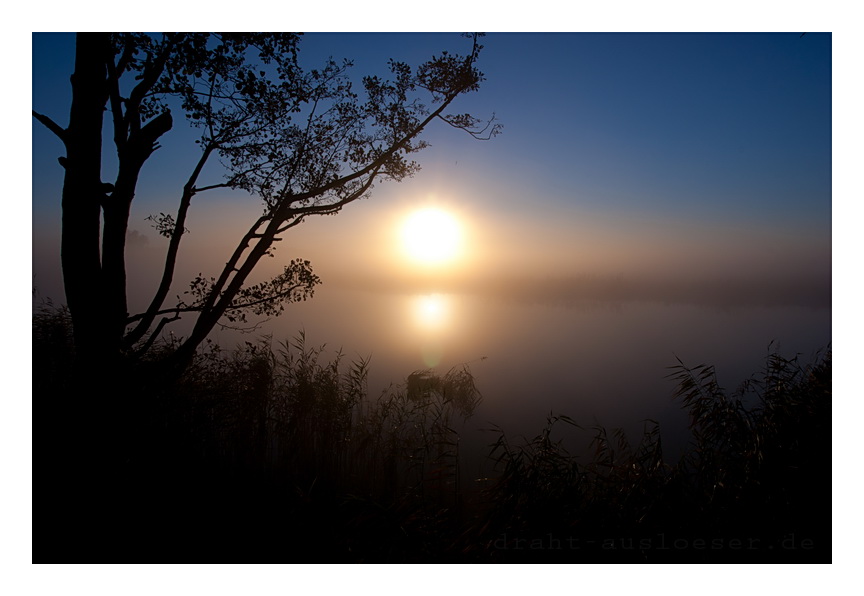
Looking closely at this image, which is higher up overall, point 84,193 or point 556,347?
point 84,193

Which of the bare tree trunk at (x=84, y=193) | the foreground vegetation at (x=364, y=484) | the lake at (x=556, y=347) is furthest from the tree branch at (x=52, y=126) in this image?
the lake at (x=556, y=347)

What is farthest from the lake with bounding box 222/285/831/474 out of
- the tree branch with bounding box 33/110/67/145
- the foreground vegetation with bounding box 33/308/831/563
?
the tree branch with bounding box 33/110/67/145

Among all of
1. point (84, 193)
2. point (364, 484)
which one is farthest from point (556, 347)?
point (84, 193)

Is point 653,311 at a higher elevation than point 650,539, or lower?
higher

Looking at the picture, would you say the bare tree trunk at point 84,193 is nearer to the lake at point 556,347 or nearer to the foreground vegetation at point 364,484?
the foreground vegetation at point 364,484

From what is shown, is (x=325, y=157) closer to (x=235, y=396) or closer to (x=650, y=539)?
(x=235, y=396)

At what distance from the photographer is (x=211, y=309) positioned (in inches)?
207

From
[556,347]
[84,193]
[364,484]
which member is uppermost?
[84,193]

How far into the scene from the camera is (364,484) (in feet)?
19.2

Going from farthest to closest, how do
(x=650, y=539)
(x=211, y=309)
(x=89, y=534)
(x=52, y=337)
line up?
(x=52, y=337) < (x=211, y=309) < (x=650, y=539) < (x=89, y=534)

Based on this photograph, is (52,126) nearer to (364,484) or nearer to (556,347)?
(364,484)

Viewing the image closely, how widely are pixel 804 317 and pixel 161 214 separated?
507 inches

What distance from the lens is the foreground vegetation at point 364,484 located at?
4297 mm

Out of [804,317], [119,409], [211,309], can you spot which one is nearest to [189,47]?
[211,309]
